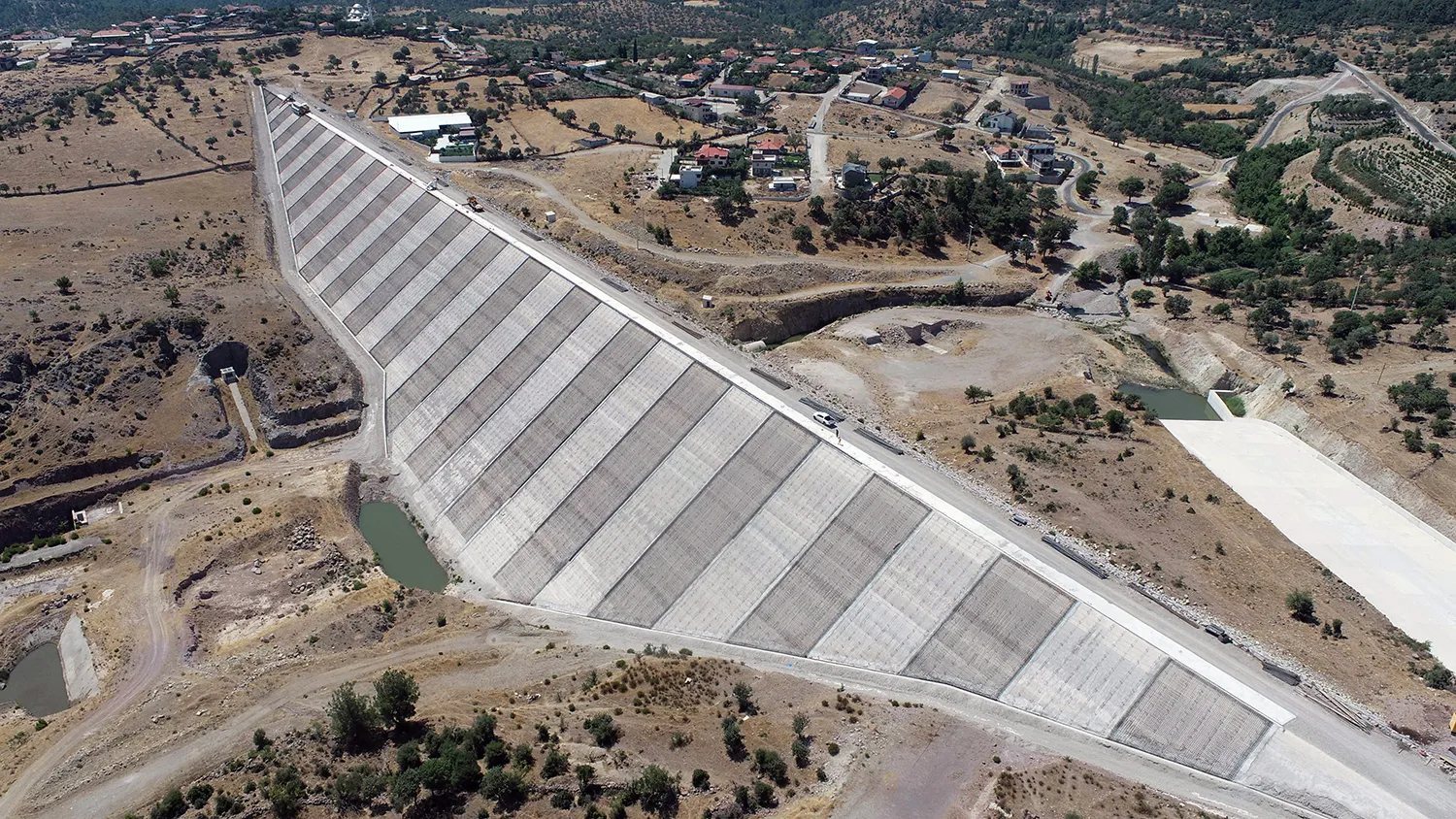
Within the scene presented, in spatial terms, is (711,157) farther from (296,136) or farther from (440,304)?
(296,136)

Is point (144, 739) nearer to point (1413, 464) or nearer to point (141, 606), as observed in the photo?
point (141, 606)

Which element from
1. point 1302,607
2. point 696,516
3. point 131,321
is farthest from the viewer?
point 131,321

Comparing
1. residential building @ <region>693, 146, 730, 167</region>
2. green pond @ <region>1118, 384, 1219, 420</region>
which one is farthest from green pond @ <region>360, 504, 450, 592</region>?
residential building @ <region>693, 146, 730, 167</region>

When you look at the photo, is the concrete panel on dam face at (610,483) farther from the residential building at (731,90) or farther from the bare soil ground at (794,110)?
the residential building at (731,90)

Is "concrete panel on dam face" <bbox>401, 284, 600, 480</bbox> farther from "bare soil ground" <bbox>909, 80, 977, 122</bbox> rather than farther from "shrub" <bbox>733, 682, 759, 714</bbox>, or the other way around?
"bare soil ground" <bbox>909, 80, 977, 122</bbox>

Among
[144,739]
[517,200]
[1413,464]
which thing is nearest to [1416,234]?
[1413,464]

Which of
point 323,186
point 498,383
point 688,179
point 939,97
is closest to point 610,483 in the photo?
point 498,383

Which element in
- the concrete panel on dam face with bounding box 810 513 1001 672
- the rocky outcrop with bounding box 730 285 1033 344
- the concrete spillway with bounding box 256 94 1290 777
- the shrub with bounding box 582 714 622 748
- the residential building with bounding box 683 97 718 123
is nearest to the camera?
the shrub with bounding box 582 714 622 748
